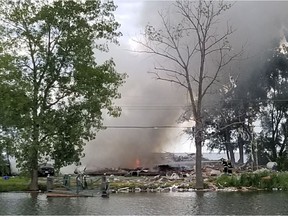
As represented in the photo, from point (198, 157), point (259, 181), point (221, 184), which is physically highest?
point (198, 157)

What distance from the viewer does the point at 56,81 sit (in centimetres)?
3133

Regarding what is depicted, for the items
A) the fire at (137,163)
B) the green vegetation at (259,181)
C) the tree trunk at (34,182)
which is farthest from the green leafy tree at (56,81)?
the fire at (137,163)

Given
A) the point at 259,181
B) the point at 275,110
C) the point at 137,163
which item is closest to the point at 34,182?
the point at 259,181

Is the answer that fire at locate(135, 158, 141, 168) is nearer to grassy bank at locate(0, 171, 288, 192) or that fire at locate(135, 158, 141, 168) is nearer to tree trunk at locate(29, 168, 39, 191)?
grassy bank at locate(0, 171, 288, 192)

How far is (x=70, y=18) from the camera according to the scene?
31094mm

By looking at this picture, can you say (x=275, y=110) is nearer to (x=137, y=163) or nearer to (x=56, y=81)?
(x=137, y=163)

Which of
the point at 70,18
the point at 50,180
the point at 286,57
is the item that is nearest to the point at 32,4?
the point at 70,18

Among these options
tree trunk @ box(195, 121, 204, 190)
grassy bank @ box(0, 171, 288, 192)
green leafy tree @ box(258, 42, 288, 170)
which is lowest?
grassy bank @ box(0, 171, 288, 192)

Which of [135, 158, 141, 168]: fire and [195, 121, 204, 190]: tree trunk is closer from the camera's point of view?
[195, 121, 204, 190]: tree trunk

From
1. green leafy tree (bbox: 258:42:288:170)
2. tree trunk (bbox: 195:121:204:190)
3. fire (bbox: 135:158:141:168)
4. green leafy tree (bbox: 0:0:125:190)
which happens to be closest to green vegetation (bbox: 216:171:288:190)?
tree trunk (bbox: 195:121:204:190)

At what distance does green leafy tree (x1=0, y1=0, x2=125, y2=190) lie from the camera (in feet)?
97.3

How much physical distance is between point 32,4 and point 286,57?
34733 millimetres

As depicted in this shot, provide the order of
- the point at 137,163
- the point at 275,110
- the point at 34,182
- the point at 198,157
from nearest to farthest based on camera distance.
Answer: the point at 34,182 → the point at 198,157 → the point at 137,163 → the point at 275,110

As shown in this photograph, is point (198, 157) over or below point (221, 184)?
over
